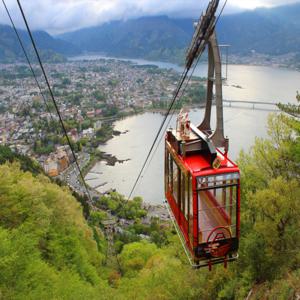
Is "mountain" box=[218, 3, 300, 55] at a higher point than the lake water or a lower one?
higher

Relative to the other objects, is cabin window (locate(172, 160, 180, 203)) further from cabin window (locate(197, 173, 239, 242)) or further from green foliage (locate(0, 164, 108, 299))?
green foliage (locate(0, 164, 108, 299))

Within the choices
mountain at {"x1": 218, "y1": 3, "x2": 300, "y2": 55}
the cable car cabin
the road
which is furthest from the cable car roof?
mountain at {"x1": 218, "y1": 3, "x2": 300, "y2": 55}

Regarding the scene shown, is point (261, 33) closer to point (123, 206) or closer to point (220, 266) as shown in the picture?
point (123, 206)

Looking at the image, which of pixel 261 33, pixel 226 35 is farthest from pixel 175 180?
pixel 261 33

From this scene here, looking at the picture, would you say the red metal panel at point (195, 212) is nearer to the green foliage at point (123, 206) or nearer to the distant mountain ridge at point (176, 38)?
the green foliage at point (123, 206)

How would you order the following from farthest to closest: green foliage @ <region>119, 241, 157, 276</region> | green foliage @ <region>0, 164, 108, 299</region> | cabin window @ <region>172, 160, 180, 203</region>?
green foliage @ <region>119, 241, 157, 276</region>, green foliage @ <region>0, 164, 108, 299</region>, cabin window @ <region>172, 160, 180, 203</region>

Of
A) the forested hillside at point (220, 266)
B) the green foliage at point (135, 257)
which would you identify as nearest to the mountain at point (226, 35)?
the green foliage at point (135, 257)
